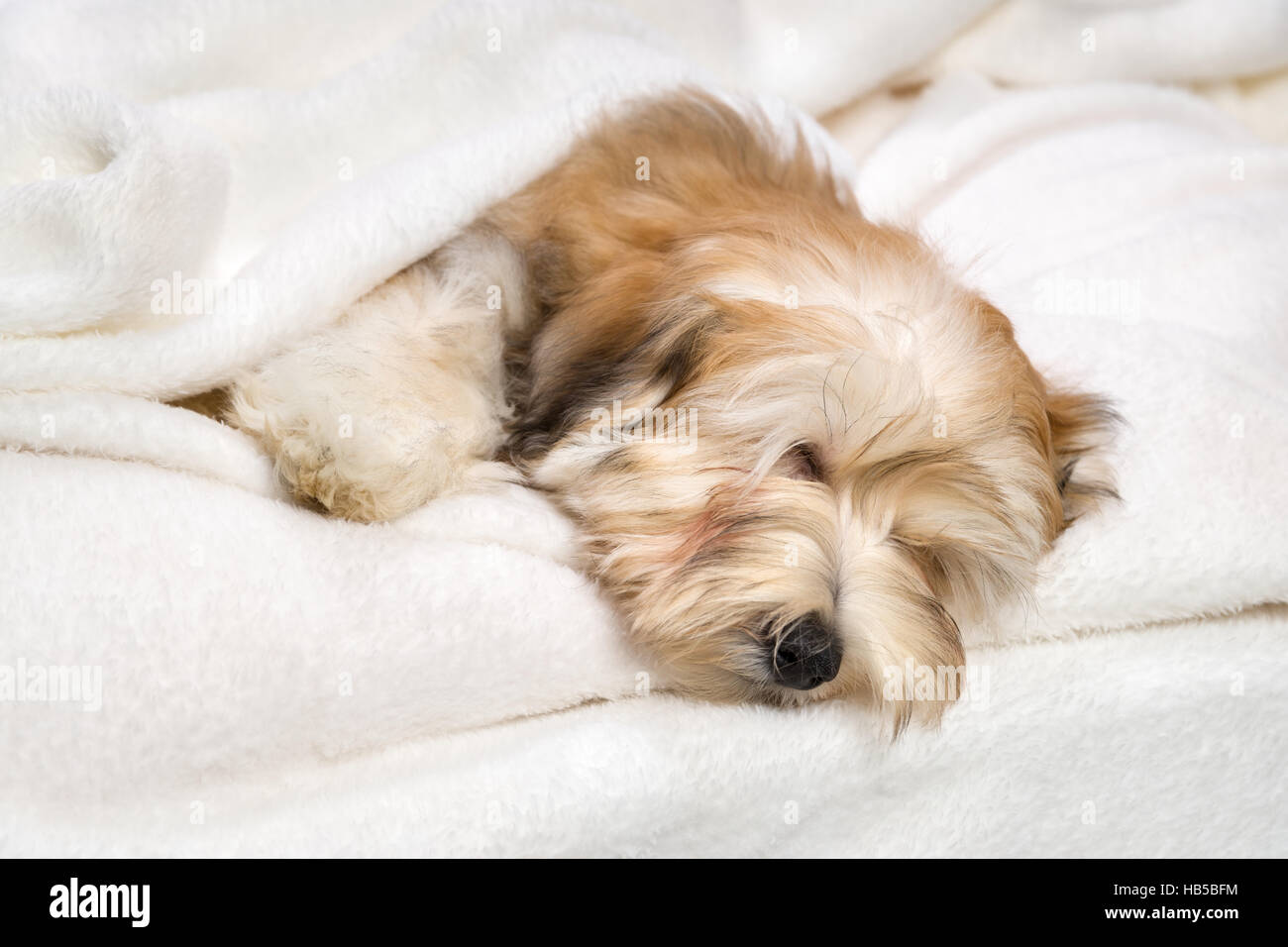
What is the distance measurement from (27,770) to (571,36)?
6.35 ft

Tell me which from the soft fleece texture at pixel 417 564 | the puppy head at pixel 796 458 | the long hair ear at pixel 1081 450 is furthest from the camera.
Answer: the long hair ear at pixel 1081 450

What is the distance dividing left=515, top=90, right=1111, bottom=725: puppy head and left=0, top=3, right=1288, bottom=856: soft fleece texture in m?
0.12

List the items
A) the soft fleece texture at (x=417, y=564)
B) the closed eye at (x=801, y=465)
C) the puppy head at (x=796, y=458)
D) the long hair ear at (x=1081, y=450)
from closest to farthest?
the soft fleece texture at (x=417, y=564) < the puppy head at (x=796, y=458) < the closed eye at (x=801, y=465) < the long hair ear at (x=1081, y=450)

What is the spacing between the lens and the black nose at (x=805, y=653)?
1.64 metres

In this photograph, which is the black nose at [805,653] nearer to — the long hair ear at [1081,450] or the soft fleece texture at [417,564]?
the soft fleece texture at [417,564]

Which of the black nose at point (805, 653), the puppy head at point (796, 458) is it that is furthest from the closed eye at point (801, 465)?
the black nose at point (805, 653)

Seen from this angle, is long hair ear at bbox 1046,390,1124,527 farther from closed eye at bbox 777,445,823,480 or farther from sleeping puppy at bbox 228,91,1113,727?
closed eye at bbox 777,445,823,480

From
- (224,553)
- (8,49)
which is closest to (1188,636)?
(224,553)

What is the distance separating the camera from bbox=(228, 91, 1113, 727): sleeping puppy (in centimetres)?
170

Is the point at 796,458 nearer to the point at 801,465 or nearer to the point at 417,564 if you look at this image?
the point at 801,465

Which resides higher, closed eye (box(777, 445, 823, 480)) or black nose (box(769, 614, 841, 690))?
closed eye (box(777, 445, 823, 480))

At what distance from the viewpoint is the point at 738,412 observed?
1.75m

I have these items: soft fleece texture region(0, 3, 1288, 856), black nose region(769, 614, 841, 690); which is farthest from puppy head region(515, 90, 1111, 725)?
soft fleece texture region(0, 3, 1288, 856)
